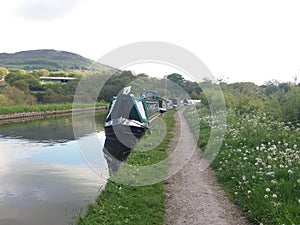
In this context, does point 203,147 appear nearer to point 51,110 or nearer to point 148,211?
point 148,211

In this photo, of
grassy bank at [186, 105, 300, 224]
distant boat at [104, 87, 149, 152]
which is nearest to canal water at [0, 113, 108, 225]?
distant boat at [104, 87, 149, 152]

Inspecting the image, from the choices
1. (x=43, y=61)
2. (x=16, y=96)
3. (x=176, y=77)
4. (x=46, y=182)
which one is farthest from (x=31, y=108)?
(x=43, y=61)

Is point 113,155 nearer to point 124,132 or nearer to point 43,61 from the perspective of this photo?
point 124,132

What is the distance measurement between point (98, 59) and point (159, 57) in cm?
188

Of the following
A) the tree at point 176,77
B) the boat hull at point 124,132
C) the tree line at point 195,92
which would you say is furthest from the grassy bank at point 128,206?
the boat hull at point 124,132

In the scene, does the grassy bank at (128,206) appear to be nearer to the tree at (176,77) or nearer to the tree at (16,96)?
the tree at (176,77)

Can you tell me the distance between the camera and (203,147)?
15.9 metres

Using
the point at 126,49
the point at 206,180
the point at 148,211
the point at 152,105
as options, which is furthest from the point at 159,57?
the point at 152,105

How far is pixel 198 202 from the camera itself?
8.13 m

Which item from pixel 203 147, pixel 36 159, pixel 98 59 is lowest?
pixel 36 159

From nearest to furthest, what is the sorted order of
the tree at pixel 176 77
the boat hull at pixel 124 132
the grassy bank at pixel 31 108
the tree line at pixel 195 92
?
the tree line at pixel 195 92 → the tree at pixel 176 77 → the boat hull at pixel 124 132 → the grassy bank at pixel 31 108

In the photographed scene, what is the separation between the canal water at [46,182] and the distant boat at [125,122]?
1374 mm

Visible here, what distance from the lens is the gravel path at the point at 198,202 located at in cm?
703

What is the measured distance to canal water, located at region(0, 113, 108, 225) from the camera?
887 centimetres
